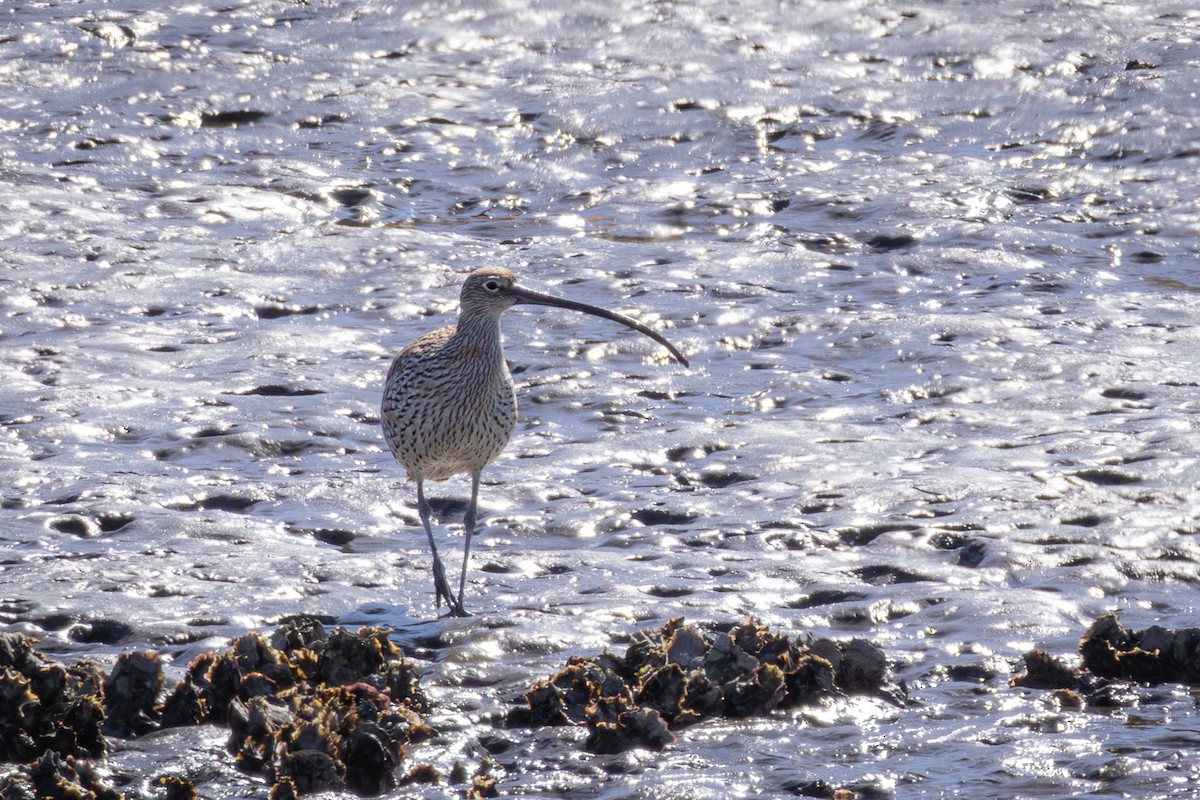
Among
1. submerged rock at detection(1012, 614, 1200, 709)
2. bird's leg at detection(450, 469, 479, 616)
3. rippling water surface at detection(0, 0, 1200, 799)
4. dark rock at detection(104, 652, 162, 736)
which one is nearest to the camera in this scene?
dark rock at detection(104, 652, 162, 736)

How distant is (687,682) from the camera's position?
20.7ft

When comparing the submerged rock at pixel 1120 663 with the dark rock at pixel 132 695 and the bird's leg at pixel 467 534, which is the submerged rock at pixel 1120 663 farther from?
the dark rock at pixel 132 695

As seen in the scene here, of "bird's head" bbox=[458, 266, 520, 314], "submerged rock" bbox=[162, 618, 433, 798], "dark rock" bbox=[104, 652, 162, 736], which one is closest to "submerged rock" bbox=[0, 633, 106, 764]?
"dark rock" bbox=[104, 652, 162, 736]

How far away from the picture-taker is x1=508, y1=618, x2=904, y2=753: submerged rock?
6086 millimetres

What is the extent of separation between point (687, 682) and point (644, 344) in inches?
206

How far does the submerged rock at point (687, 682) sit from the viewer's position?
609 centimetres

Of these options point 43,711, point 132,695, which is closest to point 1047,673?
point 132,695

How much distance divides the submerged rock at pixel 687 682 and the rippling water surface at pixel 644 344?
121mm

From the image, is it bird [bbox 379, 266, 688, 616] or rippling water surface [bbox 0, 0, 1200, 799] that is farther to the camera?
bird [bbox 379, 266, 688, 616]

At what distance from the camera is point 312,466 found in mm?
9203

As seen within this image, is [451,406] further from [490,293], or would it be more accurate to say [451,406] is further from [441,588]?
[441,588]

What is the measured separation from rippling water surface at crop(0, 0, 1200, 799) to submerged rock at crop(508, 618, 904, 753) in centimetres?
12

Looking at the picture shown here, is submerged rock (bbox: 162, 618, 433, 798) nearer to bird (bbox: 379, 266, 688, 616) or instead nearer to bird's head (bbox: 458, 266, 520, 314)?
bird (bbox: 379, 266, 688, 616)

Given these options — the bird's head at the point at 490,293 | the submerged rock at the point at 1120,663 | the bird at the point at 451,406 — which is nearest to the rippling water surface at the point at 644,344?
the submerged rock at the point at 1120,663
